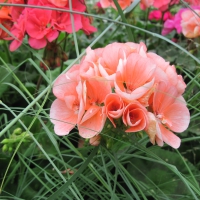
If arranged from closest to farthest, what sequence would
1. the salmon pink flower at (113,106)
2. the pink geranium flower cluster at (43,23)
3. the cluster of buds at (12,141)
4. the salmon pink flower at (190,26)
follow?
the salmon pink flower at (113,106)
the cluster of buds at (12,141)
the pink geranium flower cluster at (43,23)
the salmon pink flower at (190,26)

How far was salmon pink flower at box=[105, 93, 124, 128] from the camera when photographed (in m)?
0.48

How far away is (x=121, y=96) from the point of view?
1.60ft

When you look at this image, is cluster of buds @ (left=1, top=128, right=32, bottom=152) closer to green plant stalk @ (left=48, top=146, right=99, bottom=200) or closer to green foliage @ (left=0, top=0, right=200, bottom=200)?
green foliage @ (left=0, top=0, right=200, bottom=200)

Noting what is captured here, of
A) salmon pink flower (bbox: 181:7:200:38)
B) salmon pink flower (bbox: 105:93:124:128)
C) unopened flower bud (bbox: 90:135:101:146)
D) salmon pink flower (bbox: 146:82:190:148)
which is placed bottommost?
salmon pink flower (bbox: 181:7:200:38)

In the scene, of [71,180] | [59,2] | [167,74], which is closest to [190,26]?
[59,2]

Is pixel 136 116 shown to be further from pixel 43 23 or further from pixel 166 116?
pixel 43 23

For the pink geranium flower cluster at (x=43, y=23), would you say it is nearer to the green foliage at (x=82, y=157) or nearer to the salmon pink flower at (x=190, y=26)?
the green foliage at (x=82, y=157)

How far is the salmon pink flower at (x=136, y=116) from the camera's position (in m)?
0.49

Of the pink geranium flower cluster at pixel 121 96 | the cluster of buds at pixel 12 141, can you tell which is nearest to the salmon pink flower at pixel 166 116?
the pink geranium flower cluster at pixel 121 96

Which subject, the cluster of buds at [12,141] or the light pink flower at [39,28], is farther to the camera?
the light pink flower at [39,28]

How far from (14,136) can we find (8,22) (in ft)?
1.01

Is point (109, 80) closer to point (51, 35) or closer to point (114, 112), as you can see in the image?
point (114, 112)

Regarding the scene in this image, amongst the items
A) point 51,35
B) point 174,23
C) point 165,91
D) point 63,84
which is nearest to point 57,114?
point 63,84

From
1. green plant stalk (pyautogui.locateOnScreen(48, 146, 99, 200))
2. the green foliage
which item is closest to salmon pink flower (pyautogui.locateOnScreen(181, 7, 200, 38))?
the green foliage
